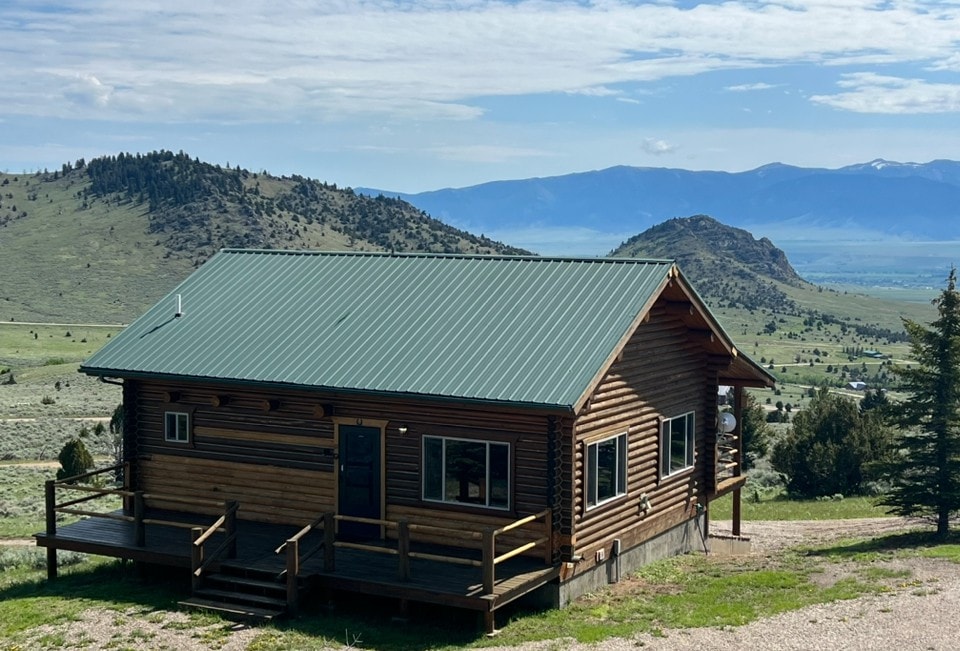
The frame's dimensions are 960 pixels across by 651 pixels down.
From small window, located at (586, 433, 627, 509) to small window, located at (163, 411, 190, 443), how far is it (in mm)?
8133

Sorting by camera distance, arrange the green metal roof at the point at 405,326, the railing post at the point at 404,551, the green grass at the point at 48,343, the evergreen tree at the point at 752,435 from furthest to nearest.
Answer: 1. the green grass at the point at 48,343
2. the evergreen tree at the point at 752,435
3. the green metal roof at the point at 405,326
4. the railing post at the point at 404,551

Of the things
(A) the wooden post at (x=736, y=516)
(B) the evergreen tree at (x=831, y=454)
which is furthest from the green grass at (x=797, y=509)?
(A) the wooden post at (x=736, y=516)

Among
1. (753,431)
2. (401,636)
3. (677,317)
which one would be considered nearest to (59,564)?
(401,636)

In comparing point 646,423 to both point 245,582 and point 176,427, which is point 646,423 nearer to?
point 245,582

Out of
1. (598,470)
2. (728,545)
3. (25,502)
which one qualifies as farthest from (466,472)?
(25,502)

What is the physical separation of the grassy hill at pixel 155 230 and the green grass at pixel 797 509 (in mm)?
85747

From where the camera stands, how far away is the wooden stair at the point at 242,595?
18344 millimetres

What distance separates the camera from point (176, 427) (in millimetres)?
22766

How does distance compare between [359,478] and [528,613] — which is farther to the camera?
[359,478]

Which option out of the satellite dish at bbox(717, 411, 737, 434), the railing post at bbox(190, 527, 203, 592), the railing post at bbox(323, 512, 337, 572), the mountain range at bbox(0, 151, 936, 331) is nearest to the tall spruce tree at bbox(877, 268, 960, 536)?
the satellite dish at bbox(717, 411, 737, 434)

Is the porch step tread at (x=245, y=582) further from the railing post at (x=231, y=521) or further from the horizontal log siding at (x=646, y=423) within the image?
the horizontal log siding at (x=646, y=423)

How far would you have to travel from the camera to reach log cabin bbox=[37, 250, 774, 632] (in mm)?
18938

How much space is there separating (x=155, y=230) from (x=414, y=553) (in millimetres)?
128425

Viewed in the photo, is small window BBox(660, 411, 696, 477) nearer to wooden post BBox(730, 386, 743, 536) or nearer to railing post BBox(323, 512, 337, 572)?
wooden post BBox(730, 386, 743, 536)
